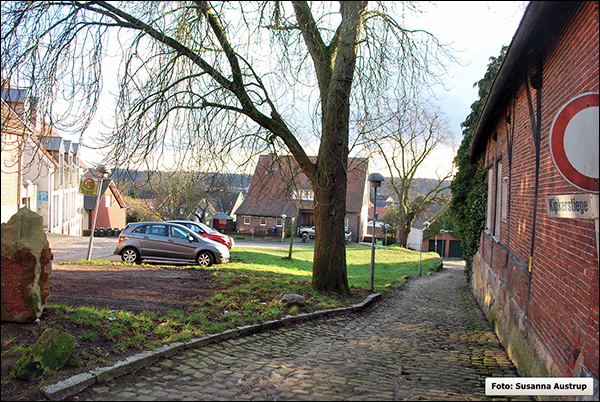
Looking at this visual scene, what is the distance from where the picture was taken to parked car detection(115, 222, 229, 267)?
1522 centimetres

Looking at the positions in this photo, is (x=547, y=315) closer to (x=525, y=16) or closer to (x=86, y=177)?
(x=525, y=16)

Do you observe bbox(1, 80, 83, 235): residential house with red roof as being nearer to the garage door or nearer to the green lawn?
the green lawn

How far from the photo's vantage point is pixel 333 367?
5398 millimetres

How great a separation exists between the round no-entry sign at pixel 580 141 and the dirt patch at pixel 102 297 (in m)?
4.60

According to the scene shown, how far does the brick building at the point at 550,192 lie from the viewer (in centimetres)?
330

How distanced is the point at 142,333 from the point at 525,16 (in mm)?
5762

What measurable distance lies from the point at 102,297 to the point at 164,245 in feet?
26.7

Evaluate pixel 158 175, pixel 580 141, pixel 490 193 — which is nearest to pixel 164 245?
pixel 158 175

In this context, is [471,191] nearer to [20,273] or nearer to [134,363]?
[134,363]

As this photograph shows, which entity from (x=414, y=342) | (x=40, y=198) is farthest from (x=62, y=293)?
(x=40, y=198)

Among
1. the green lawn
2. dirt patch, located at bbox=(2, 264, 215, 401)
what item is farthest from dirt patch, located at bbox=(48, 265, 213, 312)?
the green lawn

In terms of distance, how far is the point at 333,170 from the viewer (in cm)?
1010

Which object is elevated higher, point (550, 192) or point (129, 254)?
point (550, 192)

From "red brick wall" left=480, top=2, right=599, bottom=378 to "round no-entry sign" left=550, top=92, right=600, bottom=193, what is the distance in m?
0.69
